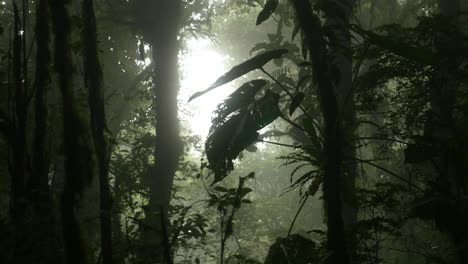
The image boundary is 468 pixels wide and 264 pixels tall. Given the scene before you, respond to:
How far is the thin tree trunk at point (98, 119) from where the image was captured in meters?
2.67

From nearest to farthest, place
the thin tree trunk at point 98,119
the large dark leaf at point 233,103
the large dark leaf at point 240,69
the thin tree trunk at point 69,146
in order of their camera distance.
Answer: the large dark leaf at point 240,69 → the large dark leaf at point 233,103 → the thin tree trunk at point 98,119 → the thin tree trunk at point 69,146

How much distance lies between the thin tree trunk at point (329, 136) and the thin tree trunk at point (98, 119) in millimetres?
1442

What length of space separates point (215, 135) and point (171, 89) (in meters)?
6.12

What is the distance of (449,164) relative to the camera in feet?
12.2

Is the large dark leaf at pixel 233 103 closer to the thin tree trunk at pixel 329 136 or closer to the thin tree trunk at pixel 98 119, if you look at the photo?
the thin tree trunk at pixel 329 136

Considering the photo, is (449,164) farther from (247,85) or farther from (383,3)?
(383,3)

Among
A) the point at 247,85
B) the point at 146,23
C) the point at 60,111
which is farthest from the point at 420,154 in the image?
the point at 146,23

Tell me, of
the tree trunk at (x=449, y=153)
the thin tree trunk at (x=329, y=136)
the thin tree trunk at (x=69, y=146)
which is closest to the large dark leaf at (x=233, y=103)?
the thin tree trunk at (x=329, y=136)

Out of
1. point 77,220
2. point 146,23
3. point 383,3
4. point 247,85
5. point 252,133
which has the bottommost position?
point 77,220

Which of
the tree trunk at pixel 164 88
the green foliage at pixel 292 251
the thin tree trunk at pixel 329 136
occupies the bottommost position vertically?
the green foliage at pixel 292 251

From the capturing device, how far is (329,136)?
7.14 feet

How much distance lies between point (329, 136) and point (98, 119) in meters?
1.58

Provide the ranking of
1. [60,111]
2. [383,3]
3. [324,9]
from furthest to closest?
[383,3] < [60,111] < [324,9]

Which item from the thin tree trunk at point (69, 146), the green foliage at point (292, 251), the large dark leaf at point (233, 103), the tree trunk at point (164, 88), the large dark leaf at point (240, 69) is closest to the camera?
the large dark leaf at point (240, 69)
